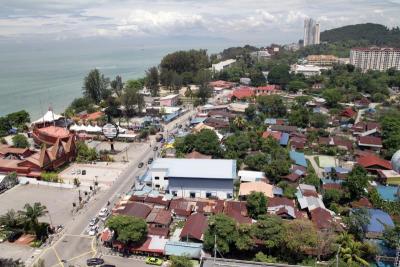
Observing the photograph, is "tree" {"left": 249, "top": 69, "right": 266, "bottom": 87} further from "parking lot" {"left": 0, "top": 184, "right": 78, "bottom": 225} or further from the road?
"parking lot" {"left": 0, "top": 184, "right": 78, "bottom": 225}

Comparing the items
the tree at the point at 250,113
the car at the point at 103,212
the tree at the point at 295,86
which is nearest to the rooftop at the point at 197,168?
the car at the point at 103,212

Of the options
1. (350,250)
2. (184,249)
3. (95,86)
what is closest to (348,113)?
(350,250)

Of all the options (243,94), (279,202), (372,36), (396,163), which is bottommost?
(279,202)

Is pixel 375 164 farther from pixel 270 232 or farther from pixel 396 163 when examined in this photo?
pixel 270 232

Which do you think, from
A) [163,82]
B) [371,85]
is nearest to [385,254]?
[371,85]

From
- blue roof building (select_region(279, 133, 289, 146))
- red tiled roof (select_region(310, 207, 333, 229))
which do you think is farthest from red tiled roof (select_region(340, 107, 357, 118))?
red tiled roof (select_region(310, 207, 333, 229))

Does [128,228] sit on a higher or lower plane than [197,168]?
lower
